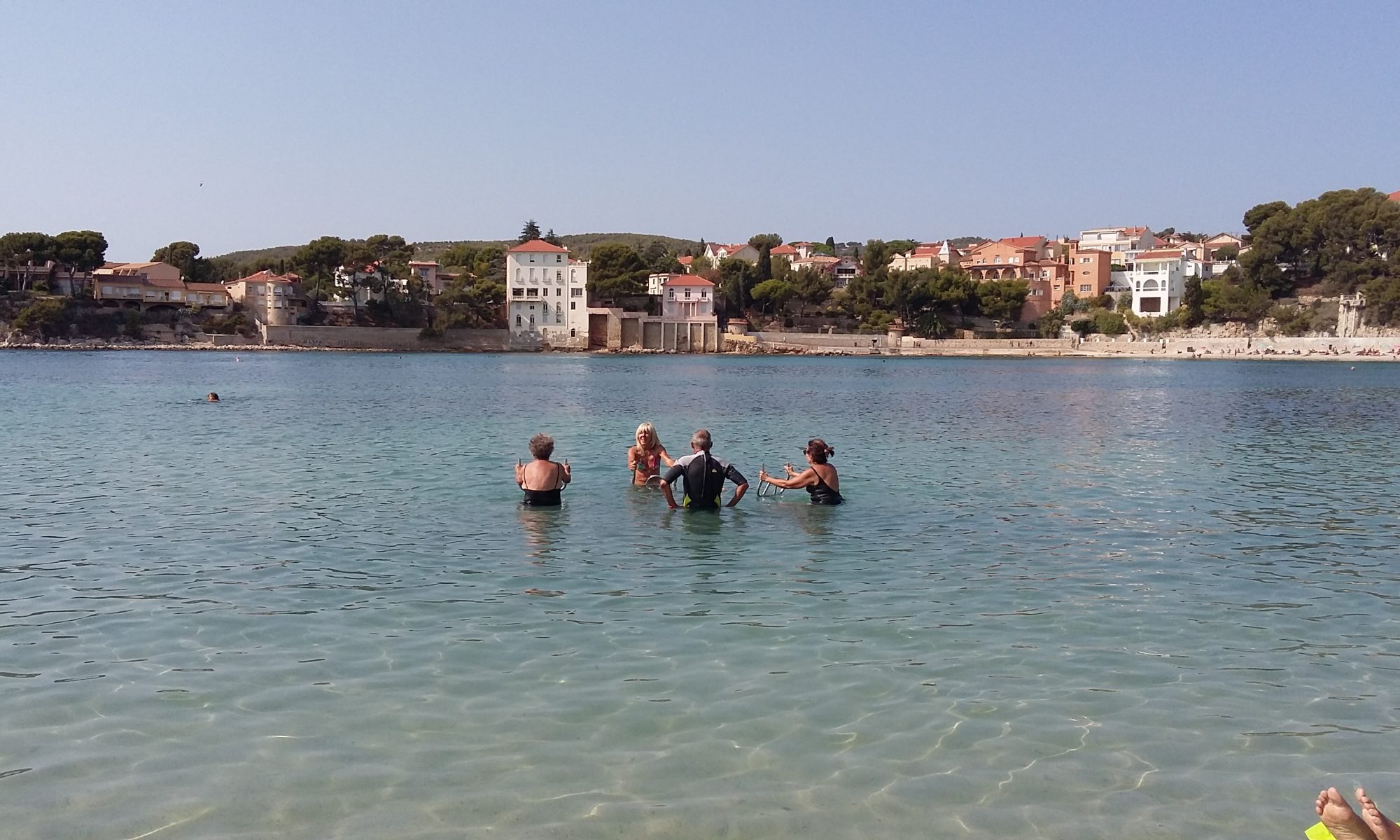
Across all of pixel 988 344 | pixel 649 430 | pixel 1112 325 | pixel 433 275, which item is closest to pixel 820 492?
pixel 649 430

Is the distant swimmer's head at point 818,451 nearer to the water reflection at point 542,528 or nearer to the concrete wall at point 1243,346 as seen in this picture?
the water reflection at point 542,528

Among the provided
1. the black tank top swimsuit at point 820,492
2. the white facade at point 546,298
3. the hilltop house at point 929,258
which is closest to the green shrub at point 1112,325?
the hilltop house at point 929,258

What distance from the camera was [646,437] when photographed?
44.7 ft

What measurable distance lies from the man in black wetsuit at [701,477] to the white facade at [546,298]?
97.6m

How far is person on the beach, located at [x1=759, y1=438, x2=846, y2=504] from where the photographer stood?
13055 millimetres

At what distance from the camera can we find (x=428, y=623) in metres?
7.89

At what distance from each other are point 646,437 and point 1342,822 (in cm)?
1020

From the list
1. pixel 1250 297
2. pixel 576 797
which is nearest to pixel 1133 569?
pixel 576 797

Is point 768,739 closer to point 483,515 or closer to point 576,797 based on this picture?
point 576,797

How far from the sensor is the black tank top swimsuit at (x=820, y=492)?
13273 millimetres

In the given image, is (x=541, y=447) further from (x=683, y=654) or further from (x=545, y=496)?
(x=683, y=654)

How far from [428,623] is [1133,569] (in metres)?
6.36

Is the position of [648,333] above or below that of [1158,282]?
below

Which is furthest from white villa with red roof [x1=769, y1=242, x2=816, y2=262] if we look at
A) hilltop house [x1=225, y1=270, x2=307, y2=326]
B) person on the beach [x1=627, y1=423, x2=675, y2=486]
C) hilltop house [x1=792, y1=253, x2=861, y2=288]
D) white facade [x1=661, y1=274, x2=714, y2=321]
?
person on the beach [x1=627, y1=423, x2=675, y2=486]
